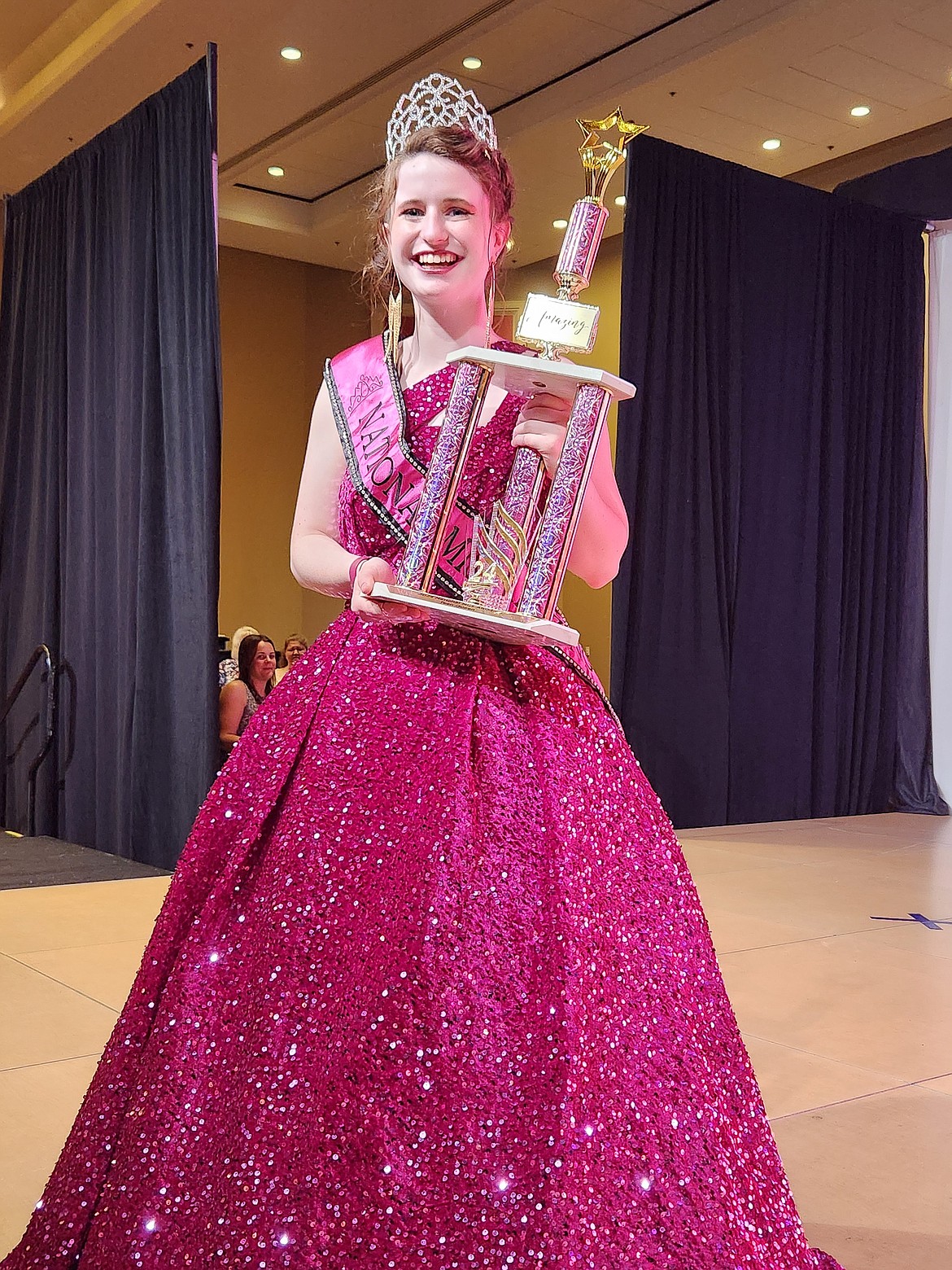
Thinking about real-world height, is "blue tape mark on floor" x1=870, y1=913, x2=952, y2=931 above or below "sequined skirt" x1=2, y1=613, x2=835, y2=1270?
below

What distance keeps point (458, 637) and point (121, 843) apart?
14.4ft

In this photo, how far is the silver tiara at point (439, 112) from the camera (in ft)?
5.12

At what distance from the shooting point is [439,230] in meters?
1.52

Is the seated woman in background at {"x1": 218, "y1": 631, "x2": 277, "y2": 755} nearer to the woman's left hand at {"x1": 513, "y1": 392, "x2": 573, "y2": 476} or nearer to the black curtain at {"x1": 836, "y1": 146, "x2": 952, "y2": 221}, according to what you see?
the black curtain at {"x1": 836, "y1": 146, "x2": 952, "y2": 221}

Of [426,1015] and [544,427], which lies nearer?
[426,1015]

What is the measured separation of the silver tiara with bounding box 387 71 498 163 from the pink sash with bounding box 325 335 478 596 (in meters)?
0.26

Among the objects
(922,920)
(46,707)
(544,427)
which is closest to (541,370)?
(544,427)

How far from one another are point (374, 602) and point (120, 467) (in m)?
4.39

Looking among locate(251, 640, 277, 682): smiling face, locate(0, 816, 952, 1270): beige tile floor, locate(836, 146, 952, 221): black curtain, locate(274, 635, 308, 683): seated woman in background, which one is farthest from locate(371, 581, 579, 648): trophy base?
locate(274, 635, 308, 683): seated woman in background

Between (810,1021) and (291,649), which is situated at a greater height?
(291,649)

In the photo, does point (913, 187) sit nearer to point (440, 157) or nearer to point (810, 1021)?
point (810, 1021)

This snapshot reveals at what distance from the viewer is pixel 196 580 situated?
4969 millimetres

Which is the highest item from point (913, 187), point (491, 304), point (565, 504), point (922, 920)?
point (913, 187)

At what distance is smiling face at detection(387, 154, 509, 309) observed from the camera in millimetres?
1523
